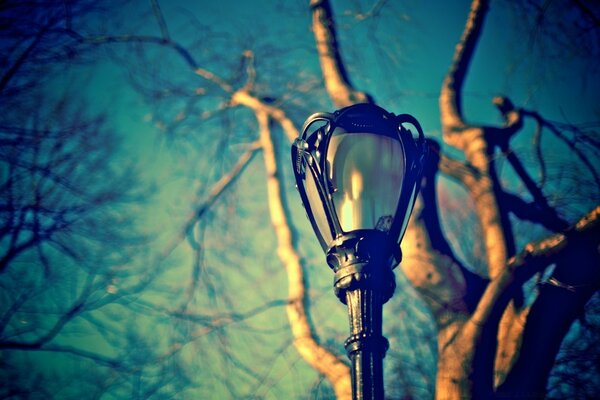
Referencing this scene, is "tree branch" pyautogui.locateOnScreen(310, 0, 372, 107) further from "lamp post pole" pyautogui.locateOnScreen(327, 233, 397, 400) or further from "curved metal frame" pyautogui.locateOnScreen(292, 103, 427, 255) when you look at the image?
"lamp post pole" pyautogui.locateOnScreen(327, 233, 397, 400)

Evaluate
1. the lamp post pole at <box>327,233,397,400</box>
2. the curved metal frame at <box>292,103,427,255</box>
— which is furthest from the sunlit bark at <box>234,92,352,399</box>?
the curved metal frame at <box>292,103,427,255</box>

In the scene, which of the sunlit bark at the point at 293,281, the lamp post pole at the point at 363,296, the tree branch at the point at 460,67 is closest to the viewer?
the lamp post pole at the point at 363,296

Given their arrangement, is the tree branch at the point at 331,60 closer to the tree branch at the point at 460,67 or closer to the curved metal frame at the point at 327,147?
the tree branch at the point at 460,67

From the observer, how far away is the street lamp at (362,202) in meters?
1.47

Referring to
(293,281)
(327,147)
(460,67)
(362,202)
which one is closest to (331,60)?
(460,67)

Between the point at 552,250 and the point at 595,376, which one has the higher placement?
the point at 552,250

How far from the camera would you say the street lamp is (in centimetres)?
147

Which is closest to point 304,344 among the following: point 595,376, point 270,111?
point 595,376

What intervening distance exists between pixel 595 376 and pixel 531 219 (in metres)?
1.22

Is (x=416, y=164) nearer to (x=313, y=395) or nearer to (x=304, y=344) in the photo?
(x=304, y=344)

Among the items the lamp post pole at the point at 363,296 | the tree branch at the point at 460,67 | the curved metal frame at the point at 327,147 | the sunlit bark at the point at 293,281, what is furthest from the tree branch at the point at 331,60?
the lamp post pole at the point at 363,296

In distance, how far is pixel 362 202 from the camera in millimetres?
1560

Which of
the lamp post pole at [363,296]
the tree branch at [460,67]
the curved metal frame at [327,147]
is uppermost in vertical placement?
the tree branch at [460,67]

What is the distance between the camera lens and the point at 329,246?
1.59 metres
